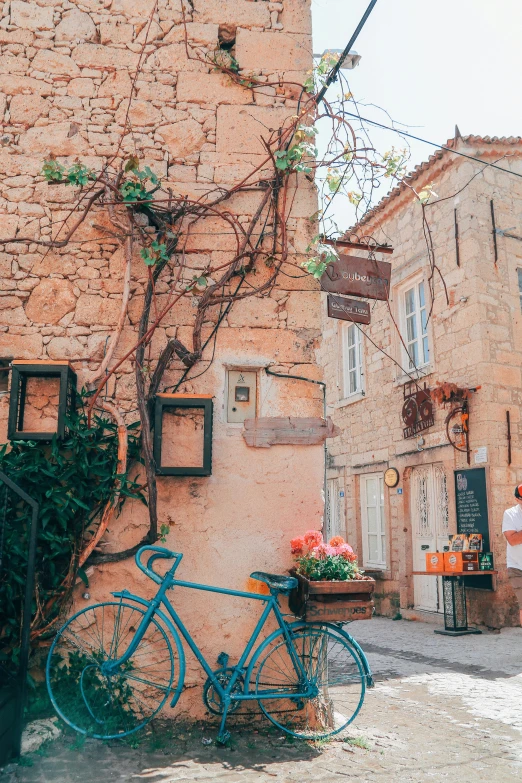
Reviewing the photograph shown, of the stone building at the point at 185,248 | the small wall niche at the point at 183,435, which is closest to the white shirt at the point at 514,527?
the stone building at the point at 185,248

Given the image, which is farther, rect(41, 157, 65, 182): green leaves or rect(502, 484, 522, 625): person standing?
rect(502, 484, 522, 625): person standing

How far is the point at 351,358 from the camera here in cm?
1215

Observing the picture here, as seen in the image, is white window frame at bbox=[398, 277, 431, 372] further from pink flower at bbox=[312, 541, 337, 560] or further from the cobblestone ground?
pink flower at bbox=[312, 541, 337, 560]

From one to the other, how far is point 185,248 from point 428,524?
21.4ft

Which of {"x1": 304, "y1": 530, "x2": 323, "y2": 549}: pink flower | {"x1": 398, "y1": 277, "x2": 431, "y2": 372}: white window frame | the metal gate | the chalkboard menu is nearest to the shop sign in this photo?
{"x1": 398, "y1": 277, "x2": 431, "y2": 372}: white window frame

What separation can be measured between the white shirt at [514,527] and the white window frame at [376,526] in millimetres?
5142

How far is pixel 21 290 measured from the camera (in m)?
4.48

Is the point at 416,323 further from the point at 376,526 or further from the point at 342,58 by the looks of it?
the point at 342,58

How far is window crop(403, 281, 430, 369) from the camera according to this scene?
32.9 ft

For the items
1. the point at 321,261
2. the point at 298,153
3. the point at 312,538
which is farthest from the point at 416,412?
the point at 312,538

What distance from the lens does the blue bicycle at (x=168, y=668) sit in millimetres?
3742

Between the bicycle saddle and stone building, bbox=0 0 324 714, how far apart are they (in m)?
0.33

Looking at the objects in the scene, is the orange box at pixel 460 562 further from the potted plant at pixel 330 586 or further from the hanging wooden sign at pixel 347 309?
the potted plant at pixel 330 586

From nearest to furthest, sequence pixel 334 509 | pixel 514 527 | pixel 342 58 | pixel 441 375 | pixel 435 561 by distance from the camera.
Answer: pixel 342 58
pixel 514 527
pixel 435 561
pixel 441 375
pixel 334 509
